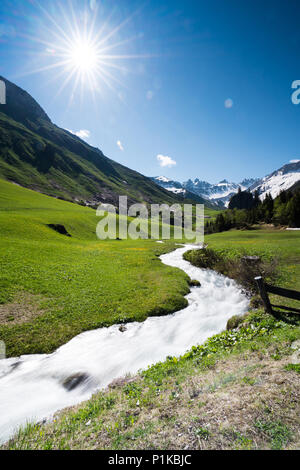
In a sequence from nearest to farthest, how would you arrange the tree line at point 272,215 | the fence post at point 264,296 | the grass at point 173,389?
1. the grass at point 173,389
2. the fence post at point 264,296
3. the tree line at point 272,215

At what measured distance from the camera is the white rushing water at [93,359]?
7.72 meters

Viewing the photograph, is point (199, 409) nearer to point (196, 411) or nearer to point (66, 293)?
point (196, 411)

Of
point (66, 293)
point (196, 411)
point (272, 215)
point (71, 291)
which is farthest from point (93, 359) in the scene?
point (272, 215)

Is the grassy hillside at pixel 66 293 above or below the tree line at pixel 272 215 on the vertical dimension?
below

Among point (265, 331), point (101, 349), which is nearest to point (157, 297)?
point (101, 349)

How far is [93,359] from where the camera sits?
34.5ft

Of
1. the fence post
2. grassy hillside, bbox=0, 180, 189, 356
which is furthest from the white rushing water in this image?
the fence post

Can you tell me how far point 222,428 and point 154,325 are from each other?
10.0 metres

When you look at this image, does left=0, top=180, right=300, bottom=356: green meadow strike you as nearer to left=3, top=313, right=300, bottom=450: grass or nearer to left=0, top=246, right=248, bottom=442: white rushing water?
left=0, top=246, right=248, bottom=442: white rushing water

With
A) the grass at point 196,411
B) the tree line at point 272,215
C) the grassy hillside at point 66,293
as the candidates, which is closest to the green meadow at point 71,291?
the grassy hillside at point 66,293

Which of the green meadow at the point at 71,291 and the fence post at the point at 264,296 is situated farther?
the green meadow at the point at 71,291

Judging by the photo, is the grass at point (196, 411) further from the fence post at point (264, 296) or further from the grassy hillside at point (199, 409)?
the fence post at point (264, 296)

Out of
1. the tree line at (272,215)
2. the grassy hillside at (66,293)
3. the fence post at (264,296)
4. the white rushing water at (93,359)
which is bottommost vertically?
the white rushing water at (93,359)

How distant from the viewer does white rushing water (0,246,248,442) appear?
7.72 m
